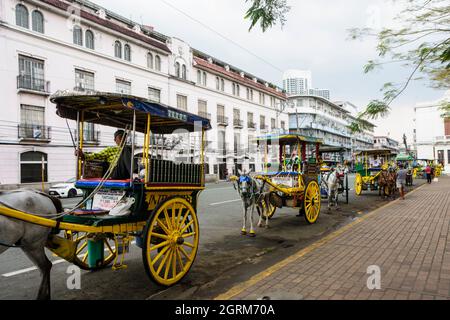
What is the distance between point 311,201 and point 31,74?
20732 millimetres

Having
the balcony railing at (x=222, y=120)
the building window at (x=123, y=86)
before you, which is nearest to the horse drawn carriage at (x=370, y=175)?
the building window at (x=123, y=86)

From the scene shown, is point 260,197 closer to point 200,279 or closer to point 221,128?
point 200,279

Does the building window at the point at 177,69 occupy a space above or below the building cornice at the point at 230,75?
below

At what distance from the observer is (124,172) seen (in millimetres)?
5078

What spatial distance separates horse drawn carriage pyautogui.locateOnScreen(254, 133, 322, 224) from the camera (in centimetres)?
888

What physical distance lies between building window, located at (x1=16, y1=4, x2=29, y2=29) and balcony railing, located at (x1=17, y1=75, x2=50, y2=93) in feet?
10.9

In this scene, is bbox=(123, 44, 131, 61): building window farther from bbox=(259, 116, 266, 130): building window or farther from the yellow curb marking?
the yellow curb marking

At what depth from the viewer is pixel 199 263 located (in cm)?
564

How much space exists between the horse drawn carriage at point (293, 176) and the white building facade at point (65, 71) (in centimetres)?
839

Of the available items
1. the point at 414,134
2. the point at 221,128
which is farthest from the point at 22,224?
the point at 414,134

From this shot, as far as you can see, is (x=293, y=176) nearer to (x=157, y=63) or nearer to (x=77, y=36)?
(x=77, y=36)

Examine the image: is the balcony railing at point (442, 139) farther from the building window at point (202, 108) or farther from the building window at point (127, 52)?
the building window at point (127, 52)

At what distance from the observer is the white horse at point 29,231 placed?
357 cm

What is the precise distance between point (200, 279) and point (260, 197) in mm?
3821
